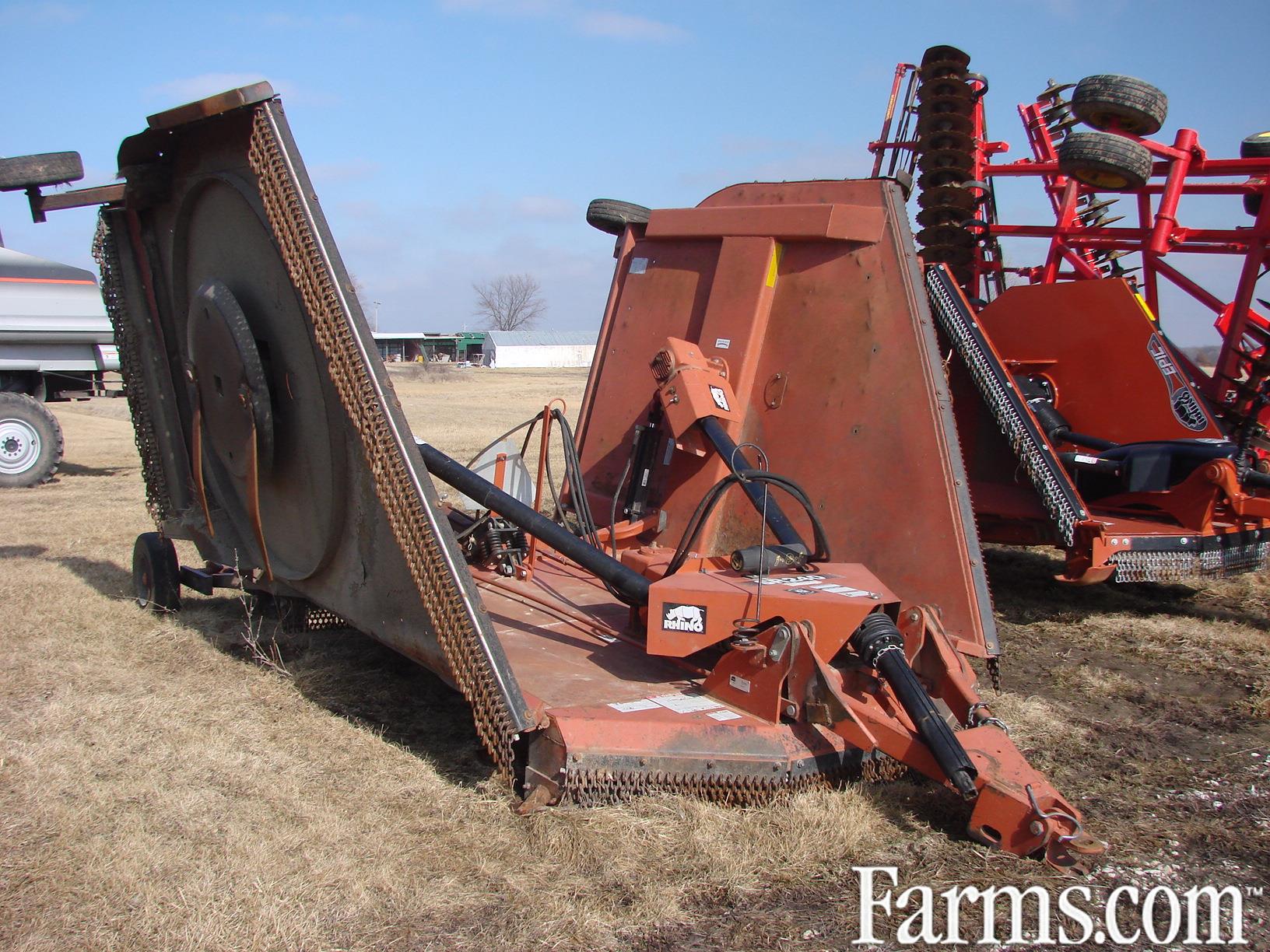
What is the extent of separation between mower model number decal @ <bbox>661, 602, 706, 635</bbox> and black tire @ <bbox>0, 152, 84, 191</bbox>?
3.01 metres

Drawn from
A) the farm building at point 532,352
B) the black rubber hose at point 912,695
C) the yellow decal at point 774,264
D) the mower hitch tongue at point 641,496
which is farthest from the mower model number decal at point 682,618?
the farm building at point 532,352

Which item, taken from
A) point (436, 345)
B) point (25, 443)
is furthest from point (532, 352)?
point (25, 443)

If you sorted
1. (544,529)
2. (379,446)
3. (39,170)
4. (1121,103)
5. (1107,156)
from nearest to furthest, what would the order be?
(379,446)
(544,529)
(39,170)
(1107,156)
(1121,103)

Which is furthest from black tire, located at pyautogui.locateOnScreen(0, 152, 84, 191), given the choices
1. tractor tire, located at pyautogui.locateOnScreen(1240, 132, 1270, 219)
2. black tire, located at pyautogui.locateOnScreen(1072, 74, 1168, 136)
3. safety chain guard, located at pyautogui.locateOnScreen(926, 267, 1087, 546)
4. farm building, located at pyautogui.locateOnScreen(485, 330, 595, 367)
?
farm building, located at pyautogui.locateOnScreen(485, 330, 595, 367)

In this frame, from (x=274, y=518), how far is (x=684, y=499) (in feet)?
5.80

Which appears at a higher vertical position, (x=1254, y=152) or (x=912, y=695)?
(x=1254, y=152)

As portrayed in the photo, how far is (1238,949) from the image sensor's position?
7.96 feet

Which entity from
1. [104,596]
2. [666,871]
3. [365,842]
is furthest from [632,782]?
[104,596]

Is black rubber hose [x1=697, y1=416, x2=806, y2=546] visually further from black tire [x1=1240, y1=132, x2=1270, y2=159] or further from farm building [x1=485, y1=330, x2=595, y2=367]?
farm building [x1=485, y1=330, x2=595, y2=367]

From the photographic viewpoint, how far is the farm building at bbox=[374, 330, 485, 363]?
2987 inches

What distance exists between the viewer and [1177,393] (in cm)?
594

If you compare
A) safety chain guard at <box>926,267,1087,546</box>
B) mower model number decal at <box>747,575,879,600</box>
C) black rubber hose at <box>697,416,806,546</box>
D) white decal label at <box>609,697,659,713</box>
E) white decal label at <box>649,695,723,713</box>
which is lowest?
white decal label at <box>609,697,659,713</box>

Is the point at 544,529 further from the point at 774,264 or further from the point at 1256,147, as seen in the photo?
the point at 1256,147

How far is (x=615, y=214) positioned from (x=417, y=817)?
3.94 m
